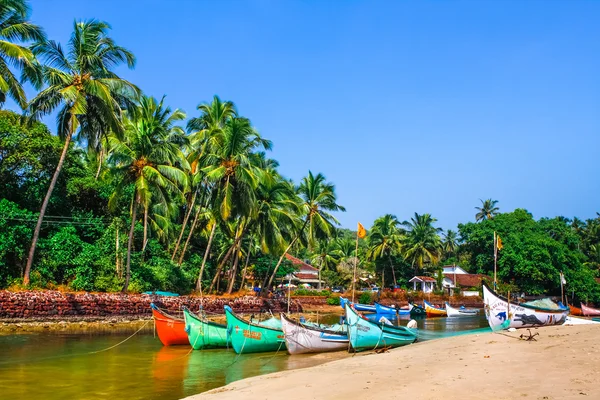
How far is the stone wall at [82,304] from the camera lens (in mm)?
25094

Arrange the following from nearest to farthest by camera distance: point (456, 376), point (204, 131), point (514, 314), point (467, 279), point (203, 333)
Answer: point (456, 376), point (203, 333), point (514, 314), point (204, 131), point (467, 279)

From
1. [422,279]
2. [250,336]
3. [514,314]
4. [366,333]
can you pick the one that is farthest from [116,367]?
[422,279]

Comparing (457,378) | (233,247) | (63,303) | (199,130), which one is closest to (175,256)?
(233,247)

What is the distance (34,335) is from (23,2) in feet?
48.9

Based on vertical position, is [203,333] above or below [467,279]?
below

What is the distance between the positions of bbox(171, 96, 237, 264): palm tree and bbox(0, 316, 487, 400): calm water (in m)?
15.0

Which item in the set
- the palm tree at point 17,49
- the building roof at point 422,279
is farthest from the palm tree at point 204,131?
the building roof at point 422,279

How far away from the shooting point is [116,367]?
16359 mm

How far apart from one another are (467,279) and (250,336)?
164ft

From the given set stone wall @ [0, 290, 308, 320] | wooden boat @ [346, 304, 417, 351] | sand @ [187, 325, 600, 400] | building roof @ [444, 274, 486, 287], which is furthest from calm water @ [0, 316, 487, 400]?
building roof @ [444, 274, 486, 287]

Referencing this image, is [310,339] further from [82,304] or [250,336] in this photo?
[82,304]

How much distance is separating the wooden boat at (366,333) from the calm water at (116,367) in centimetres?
81

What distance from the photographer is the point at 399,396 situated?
9938mm

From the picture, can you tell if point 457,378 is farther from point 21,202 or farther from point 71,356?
point 21,202
